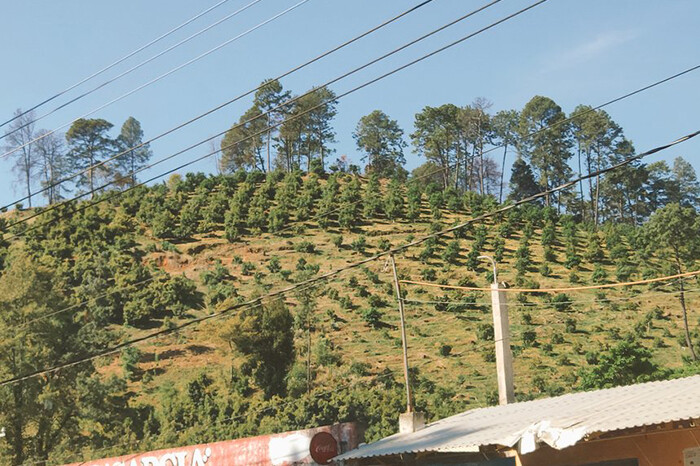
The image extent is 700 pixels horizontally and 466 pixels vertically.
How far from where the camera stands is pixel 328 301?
2594 inches

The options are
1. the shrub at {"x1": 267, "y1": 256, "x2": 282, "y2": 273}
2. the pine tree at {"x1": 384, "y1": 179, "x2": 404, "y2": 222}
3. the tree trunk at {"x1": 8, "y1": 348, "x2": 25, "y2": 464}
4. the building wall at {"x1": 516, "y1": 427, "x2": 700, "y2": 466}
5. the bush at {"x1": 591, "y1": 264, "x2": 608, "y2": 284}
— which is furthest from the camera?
the pine tree at {"x1": 384, "y1": 179, "x2": 404, "y2": 222}

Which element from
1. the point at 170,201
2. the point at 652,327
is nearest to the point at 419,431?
the point at 652,327

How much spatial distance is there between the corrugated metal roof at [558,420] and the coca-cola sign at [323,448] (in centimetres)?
197

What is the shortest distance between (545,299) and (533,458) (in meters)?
50.6

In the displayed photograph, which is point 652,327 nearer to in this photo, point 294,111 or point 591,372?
point 591,372

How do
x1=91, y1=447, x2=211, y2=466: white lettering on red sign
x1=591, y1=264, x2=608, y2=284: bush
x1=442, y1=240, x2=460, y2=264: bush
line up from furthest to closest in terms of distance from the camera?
1. x1=442, y1=240, x2=460, y2=264: bush
2. x1=591, y1=264, x2=608, y2=284: bush
3. x1=91, y1=447, x2=211, y2=466: white lettering on red sign

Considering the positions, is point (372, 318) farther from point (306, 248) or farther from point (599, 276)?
point (599, 276)

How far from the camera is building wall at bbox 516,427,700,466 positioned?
42.9 feet

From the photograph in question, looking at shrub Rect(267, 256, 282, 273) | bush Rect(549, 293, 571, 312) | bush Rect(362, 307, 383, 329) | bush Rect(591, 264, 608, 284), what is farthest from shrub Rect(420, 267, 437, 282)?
bush Rect(591, 264, 608, 284)

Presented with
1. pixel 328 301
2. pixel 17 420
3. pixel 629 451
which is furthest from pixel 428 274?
pixel 629 451

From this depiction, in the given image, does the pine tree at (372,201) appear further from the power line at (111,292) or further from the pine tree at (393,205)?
the power line at (111,292)

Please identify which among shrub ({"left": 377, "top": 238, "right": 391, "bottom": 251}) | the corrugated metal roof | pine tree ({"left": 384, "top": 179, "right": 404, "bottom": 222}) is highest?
pine tree ({"left": 384, "top": 179, "right": 404, "bottom": 222})

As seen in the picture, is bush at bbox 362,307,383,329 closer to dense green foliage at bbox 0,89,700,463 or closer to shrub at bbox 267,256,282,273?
dense green foliage at bbox 0,89,700,463

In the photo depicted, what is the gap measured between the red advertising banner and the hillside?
17589 mm
